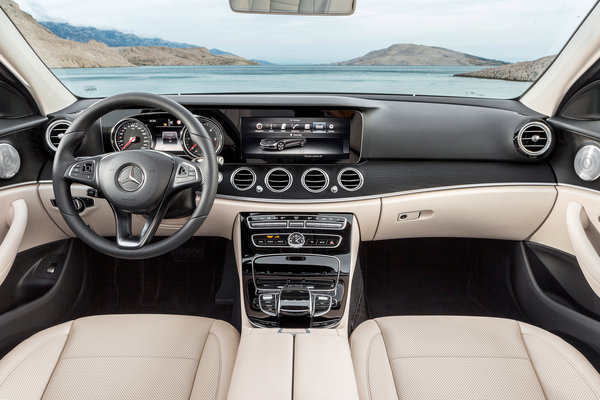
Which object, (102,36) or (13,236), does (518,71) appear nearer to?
(102,36)

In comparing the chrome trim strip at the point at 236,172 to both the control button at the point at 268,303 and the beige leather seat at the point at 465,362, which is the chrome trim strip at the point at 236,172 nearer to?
the control button at the point at 268,303

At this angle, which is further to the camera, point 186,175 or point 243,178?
point 243,178

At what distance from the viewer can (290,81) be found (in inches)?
85.5

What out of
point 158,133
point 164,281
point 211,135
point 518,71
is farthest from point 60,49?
point 518,71

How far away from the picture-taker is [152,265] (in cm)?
260

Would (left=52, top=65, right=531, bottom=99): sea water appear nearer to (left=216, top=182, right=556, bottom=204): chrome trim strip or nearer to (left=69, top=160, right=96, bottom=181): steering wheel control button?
(left=216, top=182, right=556, bottom=204): chrome trim strip

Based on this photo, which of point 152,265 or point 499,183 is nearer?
point 499,183

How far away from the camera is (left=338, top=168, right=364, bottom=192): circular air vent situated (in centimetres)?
199

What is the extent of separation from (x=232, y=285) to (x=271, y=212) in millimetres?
779

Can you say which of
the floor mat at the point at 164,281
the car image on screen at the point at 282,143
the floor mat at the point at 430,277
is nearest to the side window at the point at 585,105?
the floor mat at the point at 430,277

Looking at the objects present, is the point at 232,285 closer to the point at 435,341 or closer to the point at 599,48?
the point at 435,341

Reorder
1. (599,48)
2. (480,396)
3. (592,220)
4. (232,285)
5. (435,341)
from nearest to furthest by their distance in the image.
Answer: (480,396), (435,341), (599,48), (592,220), (232,285)

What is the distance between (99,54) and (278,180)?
1.13 metres

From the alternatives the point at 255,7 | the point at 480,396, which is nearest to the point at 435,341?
the point at 480,396
